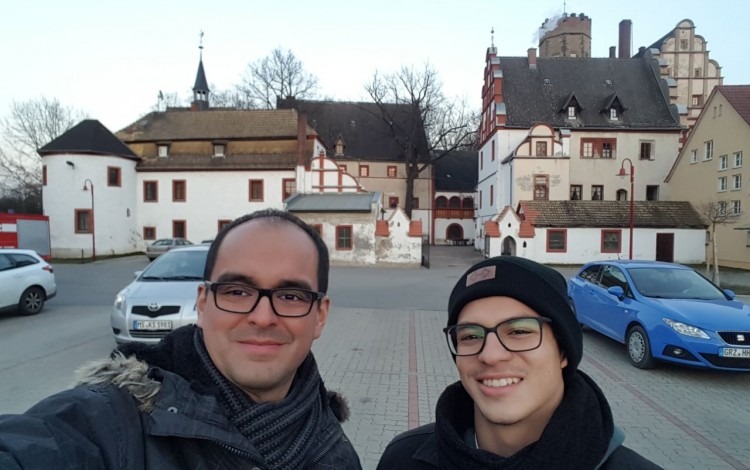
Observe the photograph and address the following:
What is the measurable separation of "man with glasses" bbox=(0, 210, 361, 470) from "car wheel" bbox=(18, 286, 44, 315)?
1240 cm

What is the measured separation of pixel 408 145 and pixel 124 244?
2951 centimetres

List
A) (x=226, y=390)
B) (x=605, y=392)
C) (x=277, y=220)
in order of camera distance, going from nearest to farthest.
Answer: (x=226, y=390) → (x=277, y=220) → (x=605, y=392)

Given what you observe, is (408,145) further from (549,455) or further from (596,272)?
(549,455)

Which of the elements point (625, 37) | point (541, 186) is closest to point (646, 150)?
point (541, 186)

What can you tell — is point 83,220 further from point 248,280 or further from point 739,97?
point 739,97

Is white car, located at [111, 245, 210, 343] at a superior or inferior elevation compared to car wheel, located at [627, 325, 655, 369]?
superior

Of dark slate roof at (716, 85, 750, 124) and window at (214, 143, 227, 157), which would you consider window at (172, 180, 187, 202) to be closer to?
window at (214, 143, 227, 157)

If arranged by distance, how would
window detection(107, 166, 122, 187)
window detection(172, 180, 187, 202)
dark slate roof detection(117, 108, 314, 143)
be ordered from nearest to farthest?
window detection(107, 166, 122, 187) → window detection(172, 180, 187, 202) → dark slate roof detection(117, 108, 314, 143)

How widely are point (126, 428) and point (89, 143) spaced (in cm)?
3929

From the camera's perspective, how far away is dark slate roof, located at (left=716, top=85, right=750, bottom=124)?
25950 mm

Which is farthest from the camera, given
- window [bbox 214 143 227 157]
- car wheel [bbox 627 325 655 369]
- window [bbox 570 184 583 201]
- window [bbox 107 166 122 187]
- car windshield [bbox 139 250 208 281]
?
window [bbox 214 143 227 157]

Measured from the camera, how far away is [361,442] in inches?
175

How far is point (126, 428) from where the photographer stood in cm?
119

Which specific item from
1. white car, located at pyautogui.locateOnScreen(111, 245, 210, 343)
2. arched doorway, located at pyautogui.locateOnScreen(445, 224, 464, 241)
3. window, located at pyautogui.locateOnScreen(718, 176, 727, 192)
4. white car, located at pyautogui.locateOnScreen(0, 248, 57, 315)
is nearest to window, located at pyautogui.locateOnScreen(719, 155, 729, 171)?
window, located at pyautogui.locateOnScreen(718, 176, 727, 192)
